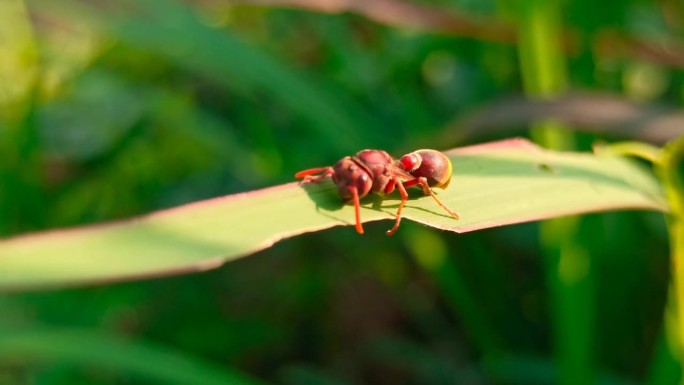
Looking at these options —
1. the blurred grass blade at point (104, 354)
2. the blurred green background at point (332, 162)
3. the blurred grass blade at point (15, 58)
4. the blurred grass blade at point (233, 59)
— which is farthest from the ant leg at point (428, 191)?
the blurred grass blade at point (15, 58)

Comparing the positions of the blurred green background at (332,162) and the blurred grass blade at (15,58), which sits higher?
the blurred grass blade at (15,58)

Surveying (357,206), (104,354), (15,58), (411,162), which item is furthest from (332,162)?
(15,58)

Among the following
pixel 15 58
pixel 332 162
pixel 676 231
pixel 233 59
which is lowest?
pixel 676 231

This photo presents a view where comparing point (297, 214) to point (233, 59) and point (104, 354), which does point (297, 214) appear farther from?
point (233, 59)

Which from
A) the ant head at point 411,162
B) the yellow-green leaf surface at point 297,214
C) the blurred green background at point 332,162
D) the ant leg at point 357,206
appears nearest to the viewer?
the yellow-green leaf surface at point 297,214

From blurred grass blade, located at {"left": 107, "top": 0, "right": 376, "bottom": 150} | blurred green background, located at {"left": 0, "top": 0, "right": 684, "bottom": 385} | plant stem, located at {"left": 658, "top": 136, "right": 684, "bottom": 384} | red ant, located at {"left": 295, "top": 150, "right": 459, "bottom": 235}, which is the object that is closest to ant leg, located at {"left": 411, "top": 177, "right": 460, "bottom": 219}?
red ant, located at {"left": 295, "top": 150, "right": 459, "bottom": 235}

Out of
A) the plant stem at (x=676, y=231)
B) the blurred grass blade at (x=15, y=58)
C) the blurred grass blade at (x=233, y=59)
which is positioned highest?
the blurred grass blade at (x=15, y=58)

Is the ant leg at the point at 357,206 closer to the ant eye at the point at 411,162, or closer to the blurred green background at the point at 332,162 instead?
the ant eye at the point at 411,162
